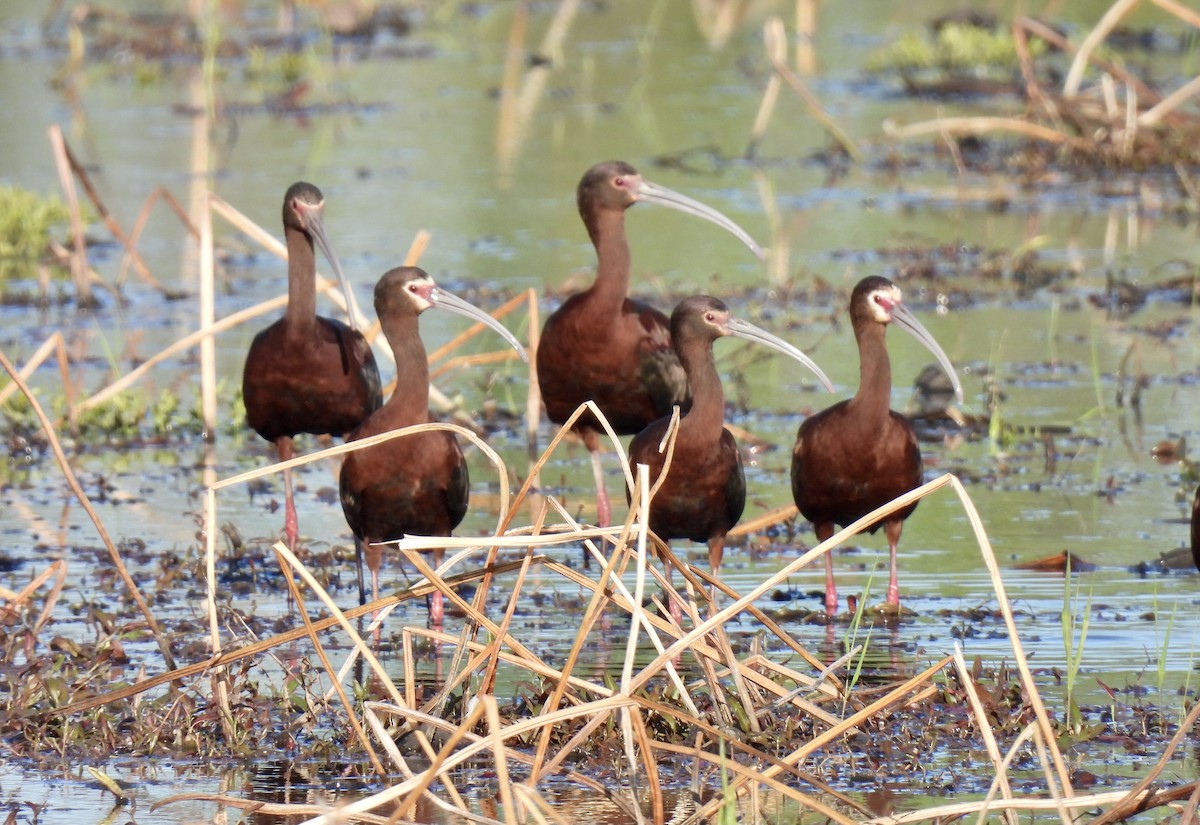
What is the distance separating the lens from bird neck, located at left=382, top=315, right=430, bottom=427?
23.5ft

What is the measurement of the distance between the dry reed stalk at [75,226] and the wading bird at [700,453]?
16.1 ft

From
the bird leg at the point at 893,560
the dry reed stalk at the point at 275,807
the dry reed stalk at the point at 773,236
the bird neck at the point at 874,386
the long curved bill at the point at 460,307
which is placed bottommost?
the dry reed stalk at the point at 773,236

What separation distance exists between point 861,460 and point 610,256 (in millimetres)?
1928

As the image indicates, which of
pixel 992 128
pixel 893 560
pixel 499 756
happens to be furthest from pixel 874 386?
pixel 992 128

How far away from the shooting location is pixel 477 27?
1251 inches

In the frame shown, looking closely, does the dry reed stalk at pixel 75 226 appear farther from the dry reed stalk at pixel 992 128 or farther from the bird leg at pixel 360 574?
the dry reed stalk at pixel 992 128

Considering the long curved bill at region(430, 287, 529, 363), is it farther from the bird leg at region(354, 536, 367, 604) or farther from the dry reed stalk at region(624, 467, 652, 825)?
the dry reed stalk at region(624, 467, 652, 825)

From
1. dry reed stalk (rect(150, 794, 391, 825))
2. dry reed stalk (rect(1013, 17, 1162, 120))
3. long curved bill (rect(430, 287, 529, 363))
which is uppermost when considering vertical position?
dry reed stalk (rect(1013, 17, 1162, 120))

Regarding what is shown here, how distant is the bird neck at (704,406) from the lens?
283 inches

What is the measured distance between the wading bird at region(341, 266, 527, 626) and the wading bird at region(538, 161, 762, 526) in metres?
1.31

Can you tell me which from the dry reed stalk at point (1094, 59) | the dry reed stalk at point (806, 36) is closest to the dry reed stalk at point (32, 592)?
the dry reed stalk at point (1094, 59)

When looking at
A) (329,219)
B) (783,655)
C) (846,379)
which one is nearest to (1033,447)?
(846,379)

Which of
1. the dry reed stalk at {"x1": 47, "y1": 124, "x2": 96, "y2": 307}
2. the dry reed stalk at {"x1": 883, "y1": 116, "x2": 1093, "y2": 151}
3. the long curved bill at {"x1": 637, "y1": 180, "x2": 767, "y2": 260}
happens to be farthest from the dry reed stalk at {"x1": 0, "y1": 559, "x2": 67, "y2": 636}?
the dry reed stalk at {"x1": 883, "y1": 116, "x2": 1093, "y2": 151}

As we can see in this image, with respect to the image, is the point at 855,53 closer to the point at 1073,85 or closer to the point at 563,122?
the point at 563,122
